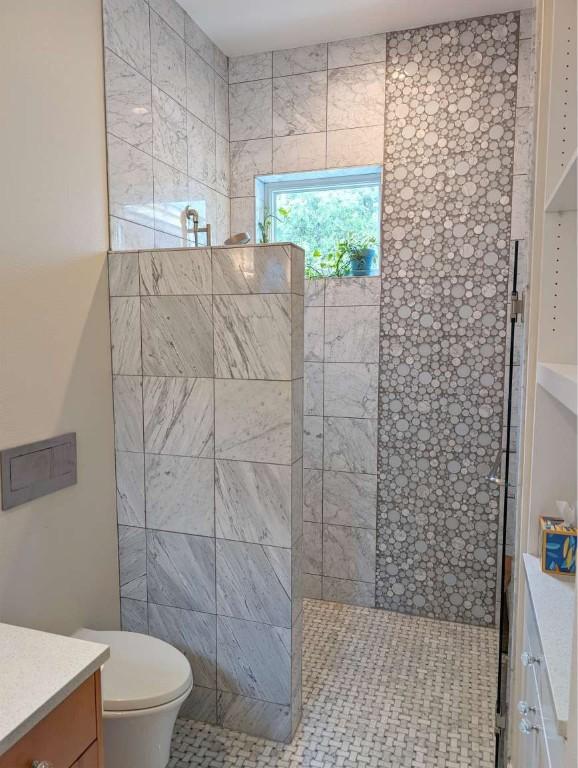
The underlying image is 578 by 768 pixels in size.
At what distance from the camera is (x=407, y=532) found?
2.95 m

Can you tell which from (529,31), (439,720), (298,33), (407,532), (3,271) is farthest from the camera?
(407,532)

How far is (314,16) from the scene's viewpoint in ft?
8.51

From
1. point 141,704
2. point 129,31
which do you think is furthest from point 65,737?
point 129,31

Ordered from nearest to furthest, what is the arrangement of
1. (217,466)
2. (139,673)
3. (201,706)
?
(139,673) → (217,466) → (201,706)

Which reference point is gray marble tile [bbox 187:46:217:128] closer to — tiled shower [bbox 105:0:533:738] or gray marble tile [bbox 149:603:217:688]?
tiled shower [bbox 105:0:533:738]

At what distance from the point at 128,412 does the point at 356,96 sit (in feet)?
6.56

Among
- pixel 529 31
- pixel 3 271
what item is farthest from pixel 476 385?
pixel 3 271

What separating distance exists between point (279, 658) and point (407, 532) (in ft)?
3.76

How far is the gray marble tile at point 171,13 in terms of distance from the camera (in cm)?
238

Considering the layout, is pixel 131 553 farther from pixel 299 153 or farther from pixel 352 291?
pixel 299 153

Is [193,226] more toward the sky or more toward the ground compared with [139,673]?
more toward the sky

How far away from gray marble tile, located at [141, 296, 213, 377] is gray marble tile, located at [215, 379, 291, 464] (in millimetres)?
134

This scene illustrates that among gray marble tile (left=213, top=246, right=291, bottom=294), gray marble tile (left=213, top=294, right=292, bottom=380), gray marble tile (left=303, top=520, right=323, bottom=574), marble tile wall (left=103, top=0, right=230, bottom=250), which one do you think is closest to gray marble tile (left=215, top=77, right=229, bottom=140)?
marble tile wall (left=103, top=0, right=230, bottom=250)

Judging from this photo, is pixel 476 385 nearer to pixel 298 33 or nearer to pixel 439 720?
pixel 439 720
